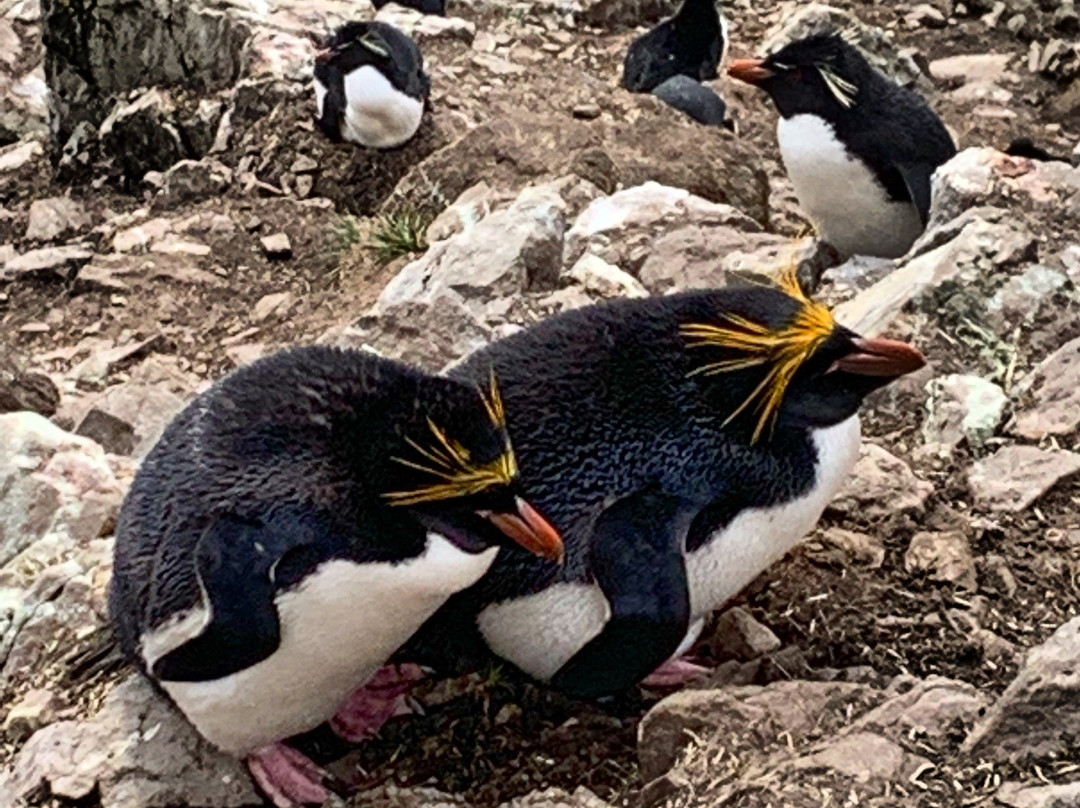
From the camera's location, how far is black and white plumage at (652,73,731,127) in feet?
23.9

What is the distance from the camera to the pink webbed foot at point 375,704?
9.98 ft

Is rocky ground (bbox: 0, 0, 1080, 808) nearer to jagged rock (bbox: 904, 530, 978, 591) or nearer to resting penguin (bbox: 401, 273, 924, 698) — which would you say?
jagged rock (bbox: 904, 530, 978, 591)

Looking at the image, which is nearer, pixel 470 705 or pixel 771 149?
pixel 470 705

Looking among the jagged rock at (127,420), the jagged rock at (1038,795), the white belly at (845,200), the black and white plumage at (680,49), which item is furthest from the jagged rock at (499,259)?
the black and white plumage at (680,49)

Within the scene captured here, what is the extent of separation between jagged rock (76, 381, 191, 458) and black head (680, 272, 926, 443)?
2.05 metres

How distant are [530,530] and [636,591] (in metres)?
0.22

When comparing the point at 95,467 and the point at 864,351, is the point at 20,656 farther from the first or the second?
the point at 864,351

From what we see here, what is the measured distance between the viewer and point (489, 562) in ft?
9.29

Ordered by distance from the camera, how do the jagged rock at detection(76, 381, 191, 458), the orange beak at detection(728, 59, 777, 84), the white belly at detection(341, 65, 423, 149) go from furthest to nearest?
1. the white belly at detection(341, 65, 423, 149)
2. the orange beak at detection(728, 59, 777, 84)
3. the jagged rock at detection(76, 381, 191, 458)

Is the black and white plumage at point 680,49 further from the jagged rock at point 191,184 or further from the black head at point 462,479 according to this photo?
the black head at point 462,479

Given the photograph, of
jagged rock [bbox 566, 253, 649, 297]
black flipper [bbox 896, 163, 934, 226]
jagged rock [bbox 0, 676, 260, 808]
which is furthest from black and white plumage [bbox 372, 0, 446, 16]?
jagged rock [bbox 0, 676, 260, 808]

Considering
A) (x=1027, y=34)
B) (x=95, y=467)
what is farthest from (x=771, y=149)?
(x=95, y=467)

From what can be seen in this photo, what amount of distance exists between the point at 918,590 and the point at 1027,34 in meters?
6.04

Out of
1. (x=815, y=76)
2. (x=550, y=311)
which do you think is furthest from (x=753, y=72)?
(x=550, y=311)
